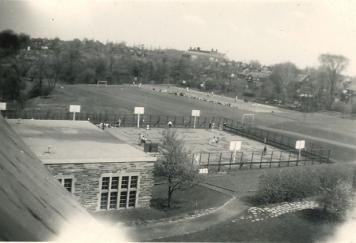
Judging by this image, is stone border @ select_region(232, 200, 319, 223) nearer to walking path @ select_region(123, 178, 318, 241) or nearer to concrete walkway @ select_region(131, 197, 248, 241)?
walking path @ select_region(123, 178, 318, 241)

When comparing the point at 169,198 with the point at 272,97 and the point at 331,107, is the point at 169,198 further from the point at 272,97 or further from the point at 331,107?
the point at 272,97

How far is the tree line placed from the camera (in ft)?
181

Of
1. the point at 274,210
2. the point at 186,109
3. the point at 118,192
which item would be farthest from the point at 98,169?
the point at 186,109

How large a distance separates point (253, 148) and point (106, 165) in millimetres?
19241

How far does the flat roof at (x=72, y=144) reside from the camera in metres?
16.9

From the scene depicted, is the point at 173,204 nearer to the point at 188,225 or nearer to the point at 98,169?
the point at 188,225

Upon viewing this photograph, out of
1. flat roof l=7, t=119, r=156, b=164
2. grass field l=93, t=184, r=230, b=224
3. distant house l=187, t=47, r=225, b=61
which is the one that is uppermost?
distant house l=187, t=47, r=225, b=61

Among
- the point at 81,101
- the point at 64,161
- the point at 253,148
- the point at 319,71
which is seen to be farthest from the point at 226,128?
the point at 319,71

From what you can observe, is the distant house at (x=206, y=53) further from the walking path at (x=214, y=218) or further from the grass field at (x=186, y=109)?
the walking path at (x=214, y=218)

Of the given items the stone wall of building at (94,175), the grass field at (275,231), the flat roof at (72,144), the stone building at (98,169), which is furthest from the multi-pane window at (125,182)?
the grass field at (275,231)

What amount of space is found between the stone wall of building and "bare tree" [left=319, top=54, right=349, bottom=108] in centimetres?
5156

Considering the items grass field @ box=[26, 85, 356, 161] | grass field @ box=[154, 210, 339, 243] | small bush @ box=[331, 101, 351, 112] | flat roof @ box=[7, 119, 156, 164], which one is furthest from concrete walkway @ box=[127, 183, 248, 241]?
small bush @ box=[331, 101, 351, 112]

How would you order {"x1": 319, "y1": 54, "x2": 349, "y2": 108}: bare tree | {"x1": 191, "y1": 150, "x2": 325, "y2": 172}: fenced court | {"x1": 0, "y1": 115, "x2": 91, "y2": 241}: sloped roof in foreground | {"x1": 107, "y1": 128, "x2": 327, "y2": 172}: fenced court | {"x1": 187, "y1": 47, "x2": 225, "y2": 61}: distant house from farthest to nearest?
{"x1": 187, "y1": 47, "x2": 225, "y2": 61}: distant house
{"x1": 319, "y1": 54, "x2": 349, "y2": 108}: bare tree
{"x1": 107, "y1": 128, "x2": 327, "y2": 172}: fenced court
{"x1": 191, "y1": 150, "x2": 325, "y2": 172}: fenced court
{"x1": 0, "y1": 115, "x2": 91, "y2": 241}: sloped roof in foreground

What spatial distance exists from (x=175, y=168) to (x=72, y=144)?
438 centimetres
